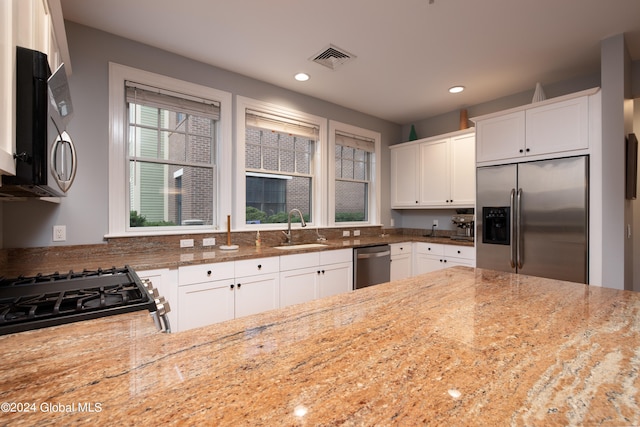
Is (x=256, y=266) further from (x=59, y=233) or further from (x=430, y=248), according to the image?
(x=430, y=248)

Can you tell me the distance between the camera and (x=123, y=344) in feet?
2.47

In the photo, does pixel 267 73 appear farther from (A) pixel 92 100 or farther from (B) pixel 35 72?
(B) pixel 35 72

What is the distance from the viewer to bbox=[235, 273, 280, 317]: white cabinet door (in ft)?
7.86

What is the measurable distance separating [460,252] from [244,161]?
2.67 m

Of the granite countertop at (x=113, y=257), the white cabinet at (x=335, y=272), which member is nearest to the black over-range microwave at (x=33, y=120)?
the granite countertop at (x=113, y=257)

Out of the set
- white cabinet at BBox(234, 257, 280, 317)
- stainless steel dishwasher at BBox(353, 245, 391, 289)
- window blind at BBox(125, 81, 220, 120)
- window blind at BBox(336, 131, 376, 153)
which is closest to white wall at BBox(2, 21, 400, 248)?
window blind at BBox(125, 81, 220, 120)

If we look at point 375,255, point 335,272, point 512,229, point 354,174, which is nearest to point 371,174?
point 354,174

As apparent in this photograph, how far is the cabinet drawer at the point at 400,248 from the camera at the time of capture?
3.66 m

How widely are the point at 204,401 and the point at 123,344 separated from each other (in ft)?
1.27

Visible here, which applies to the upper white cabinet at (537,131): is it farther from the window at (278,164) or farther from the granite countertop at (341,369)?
the granite countertop at (341,369)

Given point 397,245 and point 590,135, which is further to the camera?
point 397,245

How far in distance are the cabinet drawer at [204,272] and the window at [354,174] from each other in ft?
6.06

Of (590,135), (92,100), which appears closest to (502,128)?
(590,135)

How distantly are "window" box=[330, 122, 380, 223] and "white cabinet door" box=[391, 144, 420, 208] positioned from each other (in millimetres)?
338
